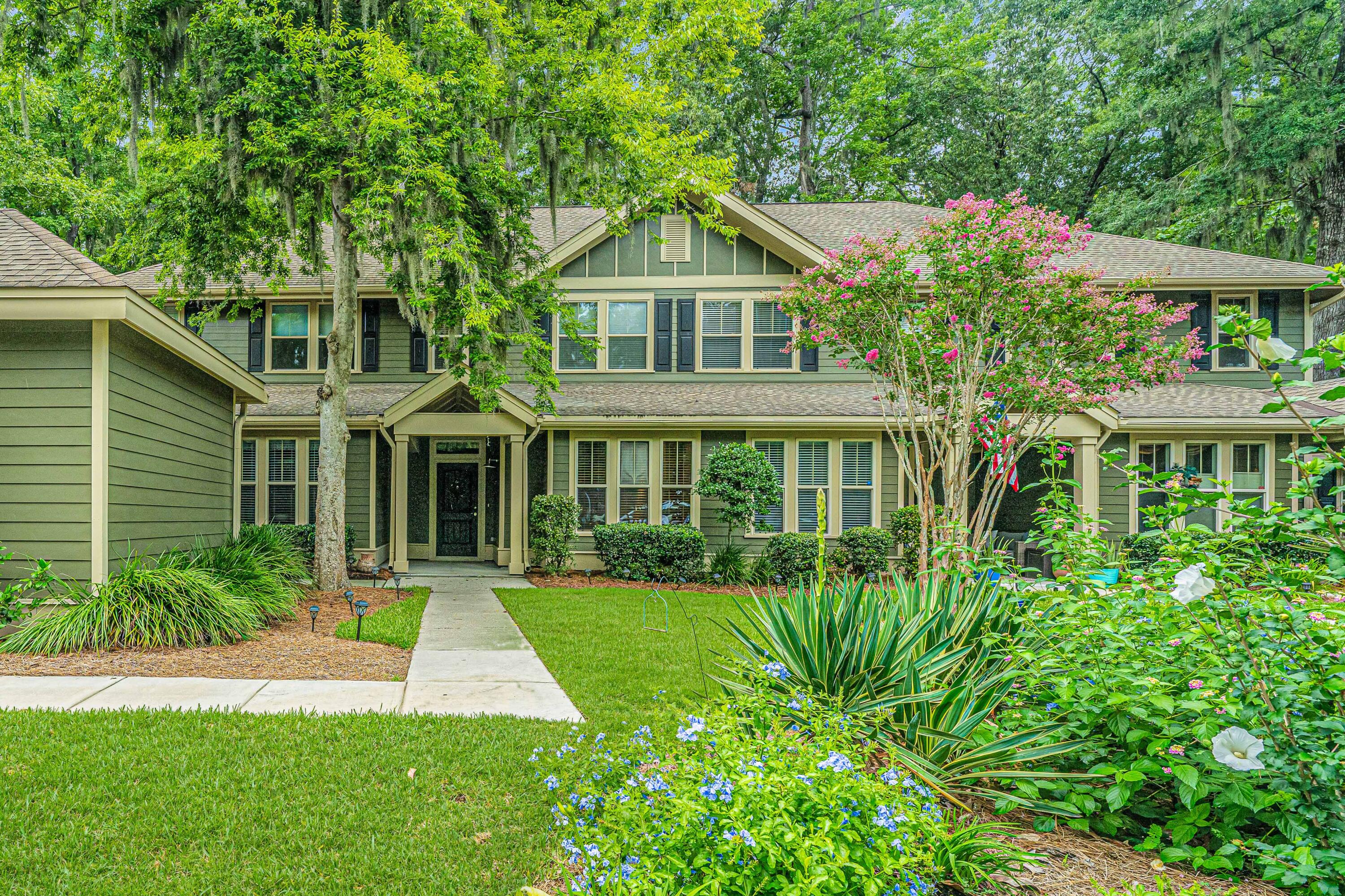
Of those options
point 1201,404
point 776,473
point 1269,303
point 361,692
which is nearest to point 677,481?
point 776,473

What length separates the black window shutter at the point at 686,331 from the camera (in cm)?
1273

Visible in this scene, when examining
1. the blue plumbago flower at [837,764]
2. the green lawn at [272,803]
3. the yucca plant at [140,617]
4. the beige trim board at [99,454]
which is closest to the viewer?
the blue plumbago flower at [837,764]

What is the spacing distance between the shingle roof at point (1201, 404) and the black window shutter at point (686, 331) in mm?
6787

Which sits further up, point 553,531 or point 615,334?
point 615,334

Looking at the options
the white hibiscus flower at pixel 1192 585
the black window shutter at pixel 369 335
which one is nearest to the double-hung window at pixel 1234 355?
the white hibiscus flower at pixel 1192 585

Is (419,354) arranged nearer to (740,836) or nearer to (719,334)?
(719,334)

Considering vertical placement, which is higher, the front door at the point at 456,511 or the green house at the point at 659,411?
the green house at the point at 659,411

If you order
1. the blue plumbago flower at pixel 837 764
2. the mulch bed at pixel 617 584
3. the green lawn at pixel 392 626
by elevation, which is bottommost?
the mulch bed at pixel 617 584

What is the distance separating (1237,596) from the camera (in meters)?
2.68

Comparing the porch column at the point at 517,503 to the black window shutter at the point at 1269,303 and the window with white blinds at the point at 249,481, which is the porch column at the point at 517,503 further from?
the black window shutter at the point at 1269,303

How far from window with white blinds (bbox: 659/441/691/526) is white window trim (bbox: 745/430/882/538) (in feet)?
3.55

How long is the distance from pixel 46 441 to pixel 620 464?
7.35 meters

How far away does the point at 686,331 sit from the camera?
12742 mm

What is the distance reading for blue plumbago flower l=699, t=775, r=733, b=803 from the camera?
1.95m
